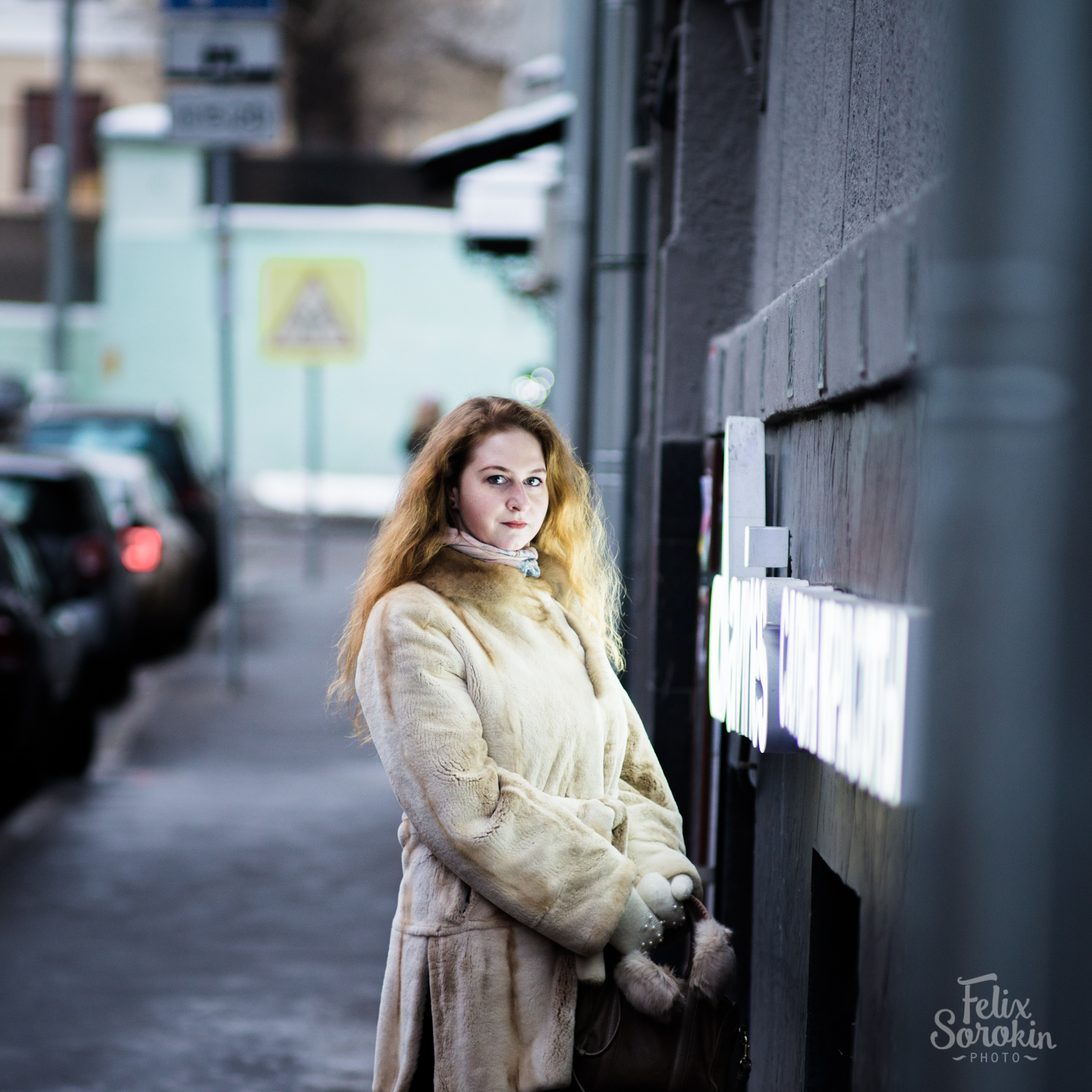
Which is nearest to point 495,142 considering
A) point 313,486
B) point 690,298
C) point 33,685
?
point 33,685

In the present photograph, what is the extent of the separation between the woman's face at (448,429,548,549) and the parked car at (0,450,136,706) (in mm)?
8367

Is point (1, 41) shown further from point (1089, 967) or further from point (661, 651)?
point (1089, 967)

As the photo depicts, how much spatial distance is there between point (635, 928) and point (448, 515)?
0.77 m

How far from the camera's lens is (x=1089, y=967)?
5.20 ft

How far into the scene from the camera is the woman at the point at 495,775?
9.29 feet

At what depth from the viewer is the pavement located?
5141 mm

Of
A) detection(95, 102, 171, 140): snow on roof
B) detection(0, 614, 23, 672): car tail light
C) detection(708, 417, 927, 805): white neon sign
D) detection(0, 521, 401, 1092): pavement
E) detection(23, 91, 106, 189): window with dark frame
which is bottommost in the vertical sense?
detection(0, 521, 401, 1092): pavement

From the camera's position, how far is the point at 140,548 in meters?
13.3

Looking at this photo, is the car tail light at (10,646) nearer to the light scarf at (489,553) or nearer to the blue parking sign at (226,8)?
the blue parking sign at (226,8)

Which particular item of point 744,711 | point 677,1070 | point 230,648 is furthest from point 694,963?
point 230,648

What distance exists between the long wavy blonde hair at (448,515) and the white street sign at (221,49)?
8858mm

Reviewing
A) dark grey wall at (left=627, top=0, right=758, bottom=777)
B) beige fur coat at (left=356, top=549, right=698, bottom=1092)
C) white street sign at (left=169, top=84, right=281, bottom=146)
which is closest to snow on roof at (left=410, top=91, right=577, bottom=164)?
white street sign at (left=169, top=84, right=281, bottom=146)

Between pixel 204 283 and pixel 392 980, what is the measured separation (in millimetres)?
27401

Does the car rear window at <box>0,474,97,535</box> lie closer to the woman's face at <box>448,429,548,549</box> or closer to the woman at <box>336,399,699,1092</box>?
the woman at <box>336,399,699,1092</box>
